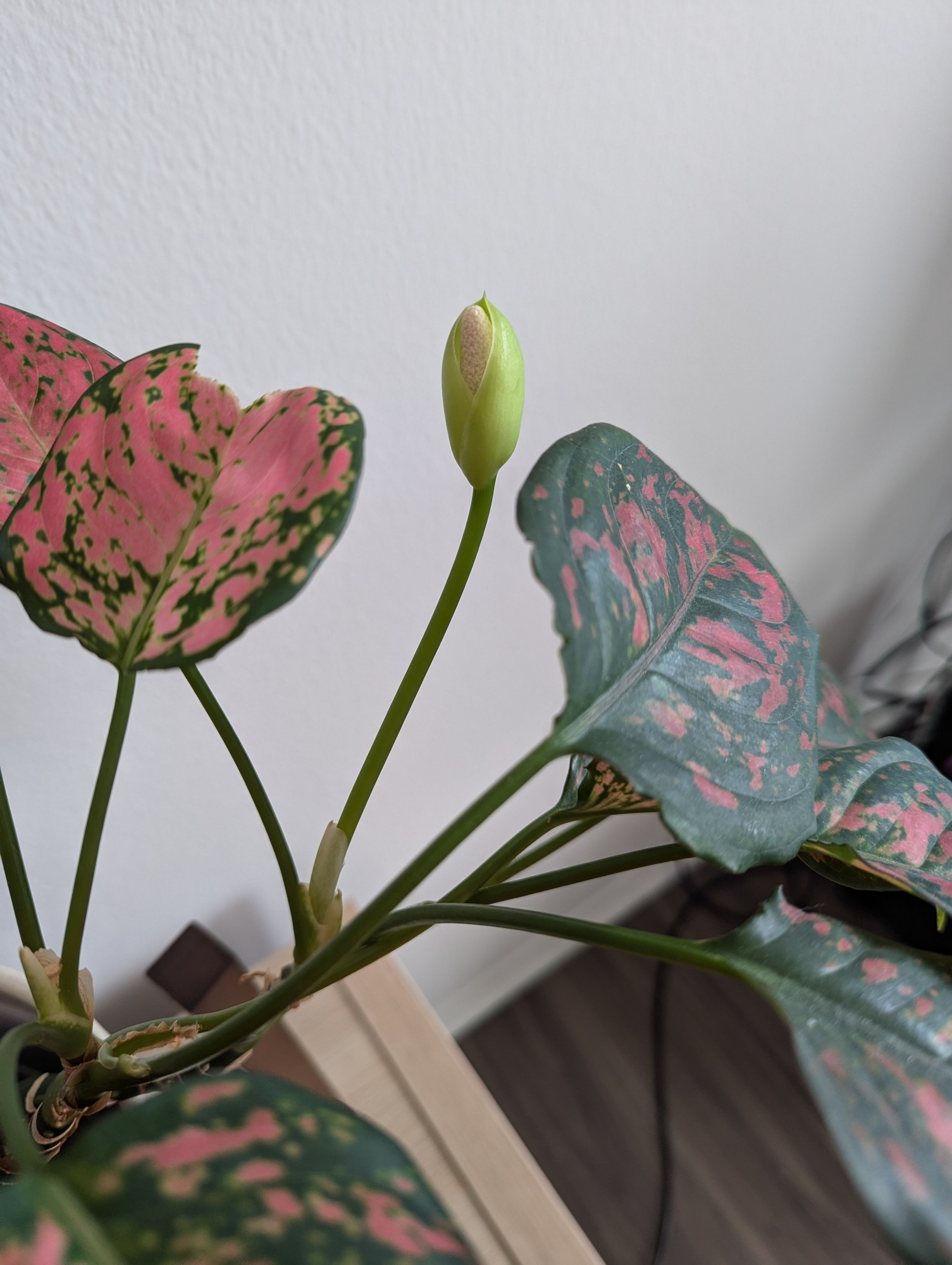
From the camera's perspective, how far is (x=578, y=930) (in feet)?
0.74

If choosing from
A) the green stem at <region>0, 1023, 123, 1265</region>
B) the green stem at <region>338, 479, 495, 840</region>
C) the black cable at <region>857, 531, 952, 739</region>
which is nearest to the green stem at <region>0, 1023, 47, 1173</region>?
the green stem at <region>0, 1023, 123, 1265</region>

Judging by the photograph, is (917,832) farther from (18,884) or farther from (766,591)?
(18,884)

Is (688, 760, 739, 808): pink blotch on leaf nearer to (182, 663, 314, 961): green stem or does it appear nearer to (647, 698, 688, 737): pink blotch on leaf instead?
(647, 698, 688, 737): pink blotch on leaf

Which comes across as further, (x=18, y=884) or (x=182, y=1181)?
(x=18, y=884)

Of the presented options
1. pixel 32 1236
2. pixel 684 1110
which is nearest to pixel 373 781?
pixel 32 1236

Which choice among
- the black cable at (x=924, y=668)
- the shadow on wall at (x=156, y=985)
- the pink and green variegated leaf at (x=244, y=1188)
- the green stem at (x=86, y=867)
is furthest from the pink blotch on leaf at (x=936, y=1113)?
the black cable at (x=924, y=668)

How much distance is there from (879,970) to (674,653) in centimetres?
10

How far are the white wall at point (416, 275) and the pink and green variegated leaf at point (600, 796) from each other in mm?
262

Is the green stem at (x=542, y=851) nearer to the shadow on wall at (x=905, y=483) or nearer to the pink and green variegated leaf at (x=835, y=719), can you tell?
the pink and green variegated leaf at (x=835, y=719)

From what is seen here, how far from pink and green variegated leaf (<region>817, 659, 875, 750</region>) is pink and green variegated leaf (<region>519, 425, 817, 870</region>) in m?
0.10

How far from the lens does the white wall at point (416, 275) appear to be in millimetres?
358

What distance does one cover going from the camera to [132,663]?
0.21 meters

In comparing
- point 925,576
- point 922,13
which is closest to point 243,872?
point 922,13

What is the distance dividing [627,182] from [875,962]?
0.45 meters
